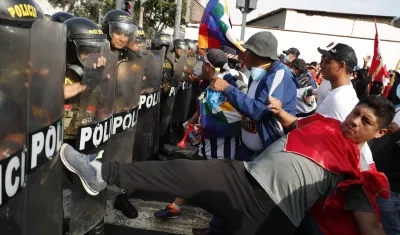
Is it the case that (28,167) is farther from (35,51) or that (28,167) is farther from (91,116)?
(91,116)

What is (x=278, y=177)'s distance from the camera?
7.52 ft

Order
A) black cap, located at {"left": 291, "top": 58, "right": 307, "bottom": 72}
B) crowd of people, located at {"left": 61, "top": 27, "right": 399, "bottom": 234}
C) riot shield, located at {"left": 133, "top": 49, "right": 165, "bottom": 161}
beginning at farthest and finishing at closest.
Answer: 1. black cap, located at {"left": 291, "top": 58, "right": 307, "bottom": 72}
2. riot shield, located at {"left": 133, "top": 49, "right": 165, "bottom": 161}
3. crowd of people, located at {"left": 61, "top": 27, "right": 399, "bottom": 234}

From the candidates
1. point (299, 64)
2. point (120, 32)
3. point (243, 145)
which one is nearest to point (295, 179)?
point (243, 145)

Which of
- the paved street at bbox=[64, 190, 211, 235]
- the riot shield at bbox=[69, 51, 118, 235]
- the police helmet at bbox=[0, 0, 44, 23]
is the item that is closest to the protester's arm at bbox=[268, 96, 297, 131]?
the riot shield at bbox=[69, 51, 118, 235]

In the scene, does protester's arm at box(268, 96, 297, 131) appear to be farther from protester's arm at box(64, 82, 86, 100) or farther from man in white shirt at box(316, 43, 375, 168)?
protester's arm at box(64, 82, 86, 100)

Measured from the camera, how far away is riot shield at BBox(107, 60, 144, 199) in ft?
10.5

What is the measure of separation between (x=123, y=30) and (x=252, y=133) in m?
1.61

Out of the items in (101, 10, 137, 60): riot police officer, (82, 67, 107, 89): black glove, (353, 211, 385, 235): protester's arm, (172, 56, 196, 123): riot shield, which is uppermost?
(101, 10, 137, 60): riot police officer

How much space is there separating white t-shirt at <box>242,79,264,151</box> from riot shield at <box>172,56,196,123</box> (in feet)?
11.2

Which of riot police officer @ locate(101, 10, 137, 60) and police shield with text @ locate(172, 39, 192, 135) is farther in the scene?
police shield with text @ locate(172, 39, 192, 135)

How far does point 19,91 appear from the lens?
62.7 inches

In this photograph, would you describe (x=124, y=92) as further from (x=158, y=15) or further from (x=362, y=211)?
(x=158, y=15)

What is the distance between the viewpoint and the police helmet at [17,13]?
1.54 m

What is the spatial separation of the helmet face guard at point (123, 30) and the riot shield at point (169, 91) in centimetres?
188
